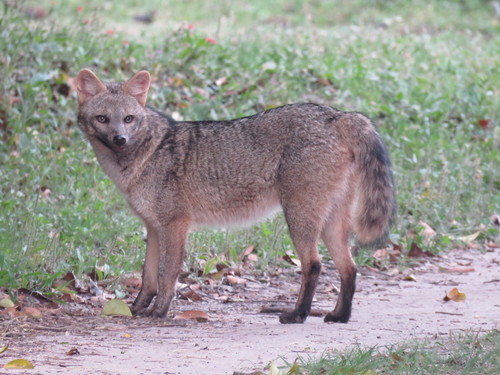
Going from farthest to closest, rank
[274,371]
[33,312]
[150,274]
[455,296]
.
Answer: [455,296] < [150,274] < [33,312] < [274,371]

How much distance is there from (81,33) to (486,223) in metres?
5.69

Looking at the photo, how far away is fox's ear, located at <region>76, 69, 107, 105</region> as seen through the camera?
248 inches

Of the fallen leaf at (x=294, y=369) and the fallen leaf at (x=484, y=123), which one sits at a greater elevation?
the fallen leaf at (x=484, y=123)

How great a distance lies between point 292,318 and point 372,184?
1080 mm

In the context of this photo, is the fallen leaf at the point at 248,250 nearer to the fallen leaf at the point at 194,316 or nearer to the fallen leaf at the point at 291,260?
the fallen leaf at the point at 291,260

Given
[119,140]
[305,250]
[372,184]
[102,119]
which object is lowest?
[305,250]

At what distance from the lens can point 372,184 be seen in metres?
5.89

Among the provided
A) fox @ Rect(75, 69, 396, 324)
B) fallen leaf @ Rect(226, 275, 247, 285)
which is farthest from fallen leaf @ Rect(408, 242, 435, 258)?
fox @ Rect(75, 69, 396, 324)

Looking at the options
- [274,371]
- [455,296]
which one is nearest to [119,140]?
[274,371]

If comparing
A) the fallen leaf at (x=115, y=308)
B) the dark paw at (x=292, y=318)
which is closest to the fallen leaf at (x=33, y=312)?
the fallen leaf at (x=115, y=308)

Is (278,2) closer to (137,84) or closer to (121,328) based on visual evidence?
(137,84)

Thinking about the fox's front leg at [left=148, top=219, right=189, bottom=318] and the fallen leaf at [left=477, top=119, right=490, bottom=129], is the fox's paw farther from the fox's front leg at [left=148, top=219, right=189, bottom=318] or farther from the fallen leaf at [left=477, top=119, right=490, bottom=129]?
the fallen leaf at [left=477, top=119, right=490, bottom=129]

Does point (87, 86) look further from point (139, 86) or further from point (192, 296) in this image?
point (192, 296)

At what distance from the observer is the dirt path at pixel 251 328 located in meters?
4.57
